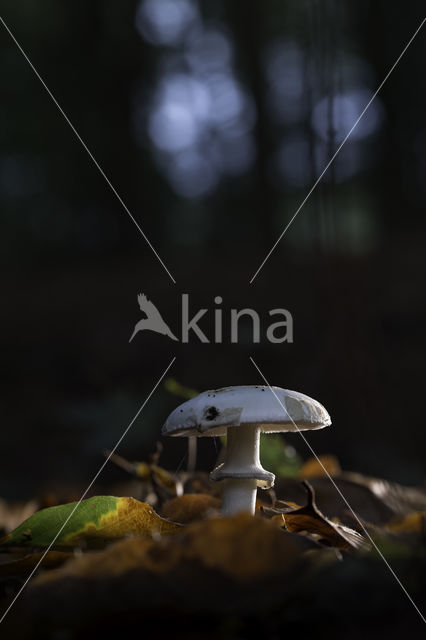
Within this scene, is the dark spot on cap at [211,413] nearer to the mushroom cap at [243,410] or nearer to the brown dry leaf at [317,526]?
the mushroom cap at [243,410]

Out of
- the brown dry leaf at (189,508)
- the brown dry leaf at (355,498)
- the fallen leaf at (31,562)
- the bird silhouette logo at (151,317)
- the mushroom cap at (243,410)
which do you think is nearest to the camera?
the fallen leaf at (31,562)

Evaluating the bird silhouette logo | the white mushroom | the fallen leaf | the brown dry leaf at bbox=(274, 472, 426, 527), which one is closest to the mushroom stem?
the white mushroom

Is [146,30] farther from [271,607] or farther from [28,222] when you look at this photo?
[271,607]

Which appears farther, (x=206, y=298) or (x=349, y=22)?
(x=206, y=298)

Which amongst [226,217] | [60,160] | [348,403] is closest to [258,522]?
[348,403]

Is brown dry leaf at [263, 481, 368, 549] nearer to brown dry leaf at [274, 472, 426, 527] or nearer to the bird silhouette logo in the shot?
brown dry leaf at [274, 472, 426, 527]

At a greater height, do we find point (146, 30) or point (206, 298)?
point (146, 30)

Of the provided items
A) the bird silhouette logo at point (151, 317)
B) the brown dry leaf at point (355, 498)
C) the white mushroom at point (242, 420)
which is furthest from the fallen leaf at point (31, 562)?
the bird silhouette logo at point (151, 317)
